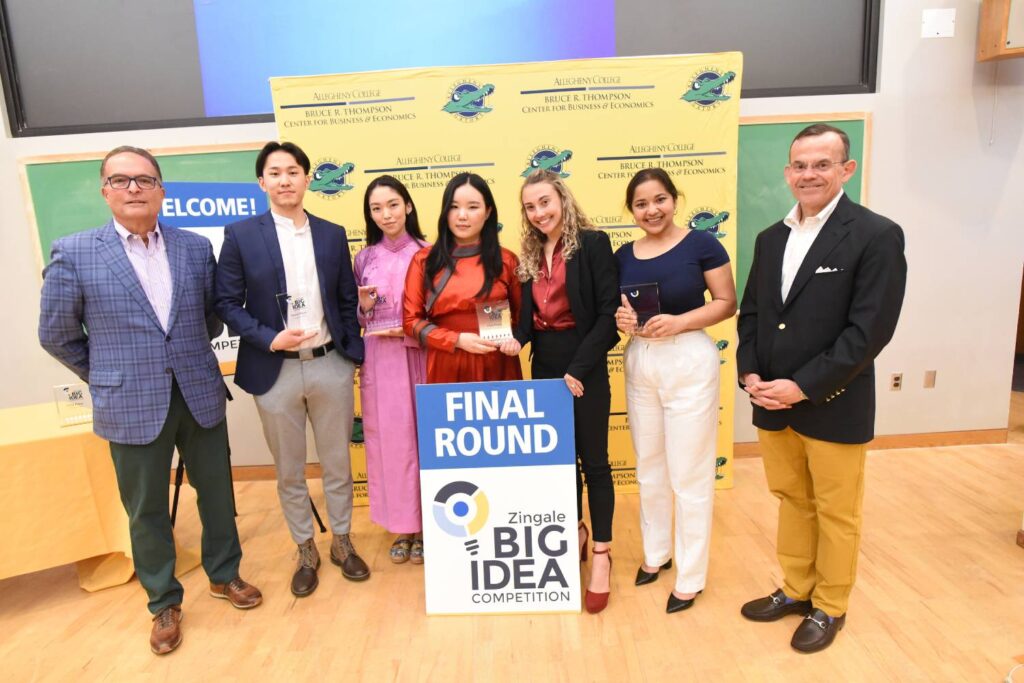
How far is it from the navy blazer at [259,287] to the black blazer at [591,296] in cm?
100

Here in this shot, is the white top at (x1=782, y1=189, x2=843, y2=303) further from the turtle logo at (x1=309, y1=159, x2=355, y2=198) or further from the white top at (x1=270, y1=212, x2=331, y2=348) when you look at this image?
the turtle logo at (x1=309, y1=159, x2=355, y2=198)

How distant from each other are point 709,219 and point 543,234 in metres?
1.45

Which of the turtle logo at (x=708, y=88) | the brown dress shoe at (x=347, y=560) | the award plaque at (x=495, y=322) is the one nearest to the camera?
the award plaque at (x=495, y=322)

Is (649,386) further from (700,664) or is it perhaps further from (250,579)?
(250,579)

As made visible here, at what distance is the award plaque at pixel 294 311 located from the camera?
7.57 ft

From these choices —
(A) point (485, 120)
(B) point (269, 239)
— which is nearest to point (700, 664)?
(B) point (269, 239)

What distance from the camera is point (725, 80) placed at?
3.13 metres

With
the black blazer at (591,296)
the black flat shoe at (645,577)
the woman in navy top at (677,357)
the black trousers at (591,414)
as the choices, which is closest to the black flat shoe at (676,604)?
the woman in navy top at (677,357)

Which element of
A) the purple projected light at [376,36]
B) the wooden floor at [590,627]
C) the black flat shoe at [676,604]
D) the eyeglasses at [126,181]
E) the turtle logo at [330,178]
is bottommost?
the wooden floor at [590,627]

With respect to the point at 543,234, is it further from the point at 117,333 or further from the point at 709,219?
the point at 117,333

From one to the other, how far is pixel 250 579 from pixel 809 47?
436cm

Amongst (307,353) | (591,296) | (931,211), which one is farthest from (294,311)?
(931,211)

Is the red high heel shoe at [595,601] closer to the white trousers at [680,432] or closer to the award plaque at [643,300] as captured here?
the white trousers at [680,432]

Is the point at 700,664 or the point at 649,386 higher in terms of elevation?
the point at 649,386
